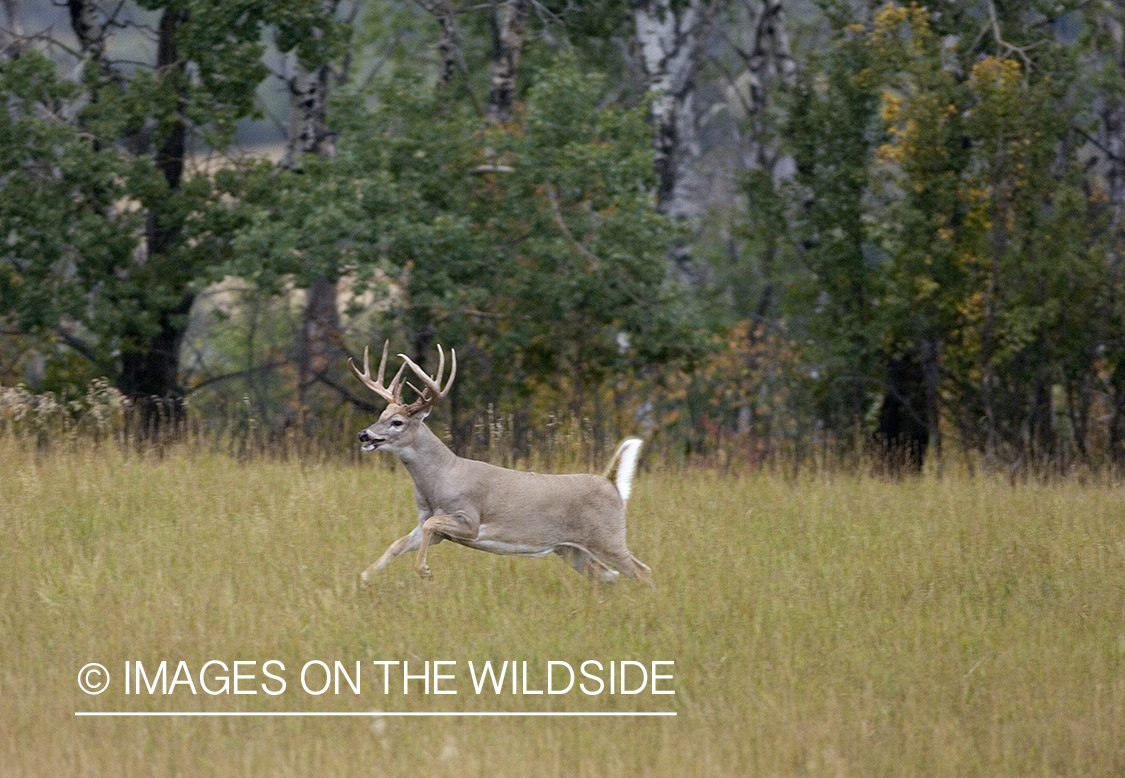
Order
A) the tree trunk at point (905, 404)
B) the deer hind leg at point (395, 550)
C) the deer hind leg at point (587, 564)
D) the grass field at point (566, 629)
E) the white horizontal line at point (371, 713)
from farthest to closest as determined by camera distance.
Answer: the tree trunk at point (905, 404) < the deer hind leg at point (587, 564) < the deer hind leg at point (395, 550) < the white horizontal line at point (371, 713) < the grass field at point (566, 629)

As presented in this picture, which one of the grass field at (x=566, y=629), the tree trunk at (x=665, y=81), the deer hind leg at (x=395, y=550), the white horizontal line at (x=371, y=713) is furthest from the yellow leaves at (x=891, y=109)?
the white horizontal line at (x=371, y=713)

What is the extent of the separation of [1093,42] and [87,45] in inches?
505

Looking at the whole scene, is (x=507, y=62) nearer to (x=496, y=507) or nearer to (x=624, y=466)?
(x=624, y=466)

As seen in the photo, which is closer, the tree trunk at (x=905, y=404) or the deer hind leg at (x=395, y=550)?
the deer hind leg at (x=395, y=550)

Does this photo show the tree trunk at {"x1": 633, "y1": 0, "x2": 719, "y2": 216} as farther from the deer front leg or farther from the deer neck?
the deer front leg

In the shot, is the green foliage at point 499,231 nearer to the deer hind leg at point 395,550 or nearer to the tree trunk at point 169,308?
the tree trunk at point 169,308

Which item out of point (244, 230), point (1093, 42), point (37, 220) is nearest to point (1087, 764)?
point (244, 230)

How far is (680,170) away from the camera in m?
19.4

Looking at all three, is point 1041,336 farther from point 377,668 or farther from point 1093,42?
point 377,668

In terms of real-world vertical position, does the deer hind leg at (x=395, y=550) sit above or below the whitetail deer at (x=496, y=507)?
below

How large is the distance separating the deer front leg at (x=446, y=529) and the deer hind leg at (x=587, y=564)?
1.71 feet

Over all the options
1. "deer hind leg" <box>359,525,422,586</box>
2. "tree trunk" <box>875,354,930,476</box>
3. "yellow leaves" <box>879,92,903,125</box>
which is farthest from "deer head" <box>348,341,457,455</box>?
"tree trunk" <box>875,354,930,476</box>

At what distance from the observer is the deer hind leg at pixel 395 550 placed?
7758 millimetres

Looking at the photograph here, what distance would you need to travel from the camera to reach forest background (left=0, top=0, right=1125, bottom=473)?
49.5 feet
